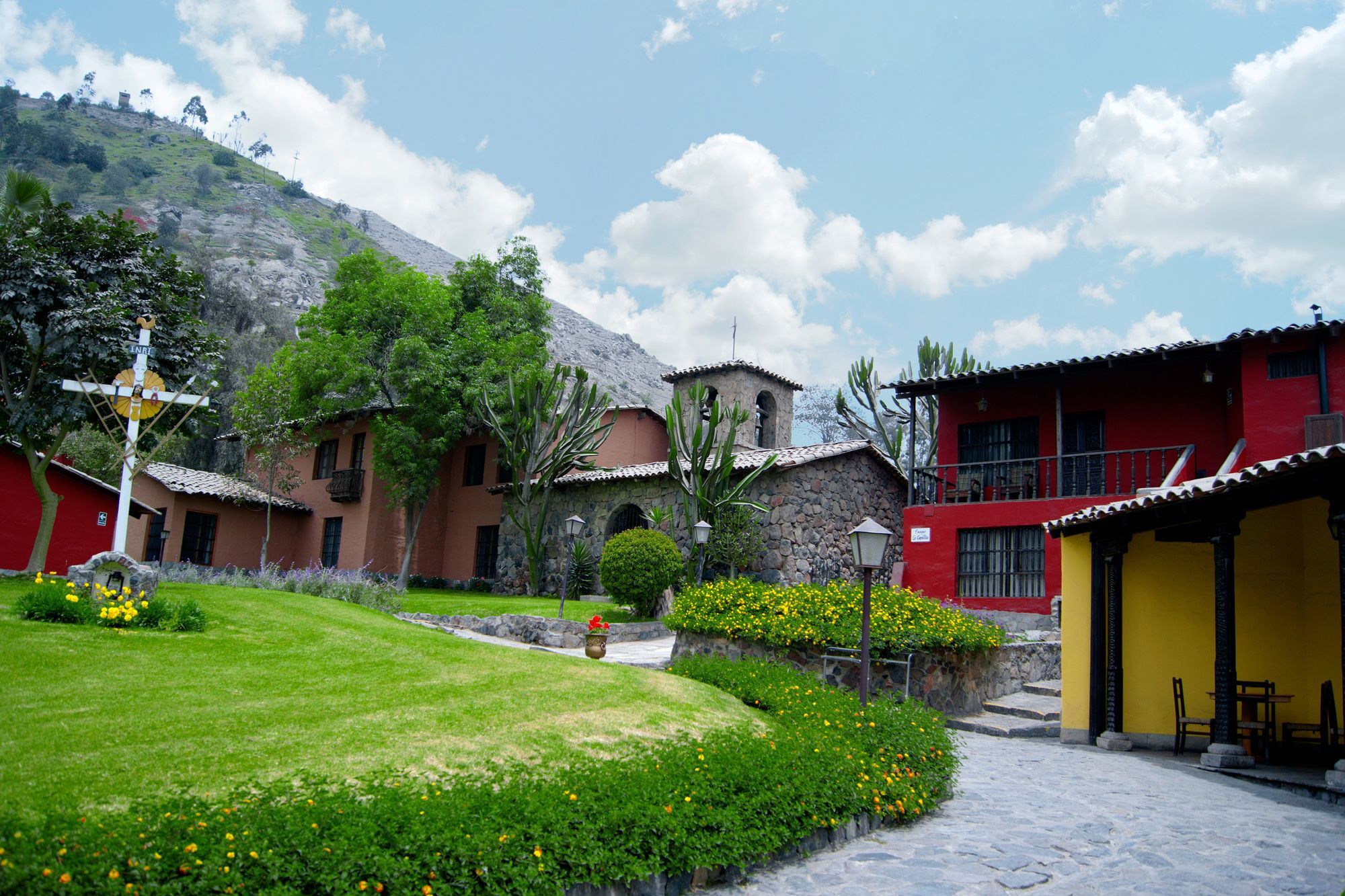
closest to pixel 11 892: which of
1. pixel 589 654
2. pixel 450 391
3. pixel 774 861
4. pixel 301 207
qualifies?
pixel 774 861

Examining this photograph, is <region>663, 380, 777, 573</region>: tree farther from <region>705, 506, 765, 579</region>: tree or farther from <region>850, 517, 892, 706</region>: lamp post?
<region>850, 517, 892, 706</region>: lamp post

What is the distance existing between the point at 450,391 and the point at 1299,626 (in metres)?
19.6

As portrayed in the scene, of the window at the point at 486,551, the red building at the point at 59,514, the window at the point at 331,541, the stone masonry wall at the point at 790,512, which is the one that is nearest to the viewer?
the red building at the point at 59,514

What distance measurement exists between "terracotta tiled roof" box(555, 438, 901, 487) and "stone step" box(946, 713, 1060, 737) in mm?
8103

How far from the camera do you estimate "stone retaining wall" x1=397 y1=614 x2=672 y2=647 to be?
51.5 ft

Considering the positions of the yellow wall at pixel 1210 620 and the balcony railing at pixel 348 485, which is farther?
the balcony railing at pixel 348 485

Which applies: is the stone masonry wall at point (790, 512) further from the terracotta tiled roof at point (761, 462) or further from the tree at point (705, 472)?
the tree at point (705, 472)

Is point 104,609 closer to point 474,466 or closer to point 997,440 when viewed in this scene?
point 997,440

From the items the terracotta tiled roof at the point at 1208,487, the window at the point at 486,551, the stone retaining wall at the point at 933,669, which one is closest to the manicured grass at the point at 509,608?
the window at the point at 486,551

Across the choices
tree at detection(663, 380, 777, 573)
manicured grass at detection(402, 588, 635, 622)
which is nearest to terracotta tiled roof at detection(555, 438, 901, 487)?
tree at detection(663, 380, 777, 573)

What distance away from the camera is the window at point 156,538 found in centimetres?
2502

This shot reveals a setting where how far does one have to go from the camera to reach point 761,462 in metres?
19.3

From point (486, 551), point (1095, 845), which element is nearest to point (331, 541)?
point (486, 551)

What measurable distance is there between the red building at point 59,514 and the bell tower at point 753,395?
47.2 feet
